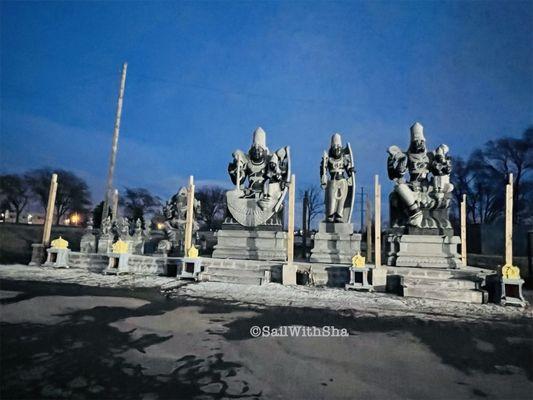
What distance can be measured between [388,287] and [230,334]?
211 inches

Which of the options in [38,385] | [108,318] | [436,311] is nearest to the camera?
[38,385]

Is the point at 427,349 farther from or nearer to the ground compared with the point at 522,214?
nearer to the ground

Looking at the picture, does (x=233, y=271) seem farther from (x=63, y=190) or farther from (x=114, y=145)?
(x=63, y=190)

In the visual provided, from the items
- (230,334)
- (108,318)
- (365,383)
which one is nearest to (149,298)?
(108,318)

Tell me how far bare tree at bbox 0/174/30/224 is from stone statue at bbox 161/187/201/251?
39.4 meters

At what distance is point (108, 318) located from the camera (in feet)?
A: 16.2

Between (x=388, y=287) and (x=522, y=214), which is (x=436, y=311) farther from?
(x=522, y=214)

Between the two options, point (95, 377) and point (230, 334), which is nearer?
point (95, 377)

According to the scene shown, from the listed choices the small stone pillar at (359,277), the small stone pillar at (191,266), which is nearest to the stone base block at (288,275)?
the small stone pillar at (359,277)

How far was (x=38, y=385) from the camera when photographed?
2795 millimetres

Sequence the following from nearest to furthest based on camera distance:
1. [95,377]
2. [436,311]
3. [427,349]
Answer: [95,377], [427,349], [436,311]

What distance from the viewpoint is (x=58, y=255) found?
10719 millimetres

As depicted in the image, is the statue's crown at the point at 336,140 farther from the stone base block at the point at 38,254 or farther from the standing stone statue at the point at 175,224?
the stone base block at the point at 38,254

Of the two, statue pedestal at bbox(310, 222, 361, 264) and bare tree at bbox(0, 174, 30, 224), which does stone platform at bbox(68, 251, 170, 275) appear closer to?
statue pedestal at bbox(310, 222, 361, 264)
